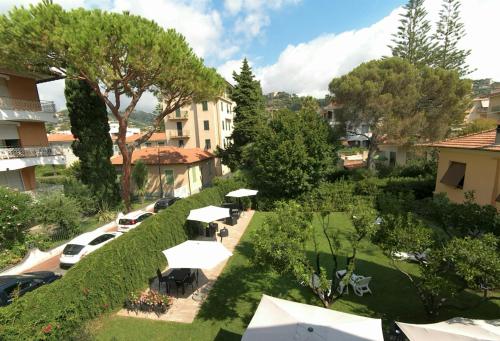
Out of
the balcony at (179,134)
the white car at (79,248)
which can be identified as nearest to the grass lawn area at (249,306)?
the white car at (79,248)

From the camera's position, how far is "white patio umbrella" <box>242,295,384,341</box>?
210 inches

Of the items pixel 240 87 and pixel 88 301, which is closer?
pixel 88 301

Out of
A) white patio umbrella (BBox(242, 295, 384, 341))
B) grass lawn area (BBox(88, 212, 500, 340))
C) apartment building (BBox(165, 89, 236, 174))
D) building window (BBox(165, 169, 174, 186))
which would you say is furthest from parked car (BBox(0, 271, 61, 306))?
apartment building (BBox(165, 89, 236, 174))

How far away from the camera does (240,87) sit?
3103 centimetres

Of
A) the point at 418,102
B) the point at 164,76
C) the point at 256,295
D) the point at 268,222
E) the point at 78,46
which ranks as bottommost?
the point at 256,295

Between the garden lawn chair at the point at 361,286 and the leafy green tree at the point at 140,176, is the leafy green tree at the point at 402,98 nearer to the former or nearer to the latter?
the garden lawn chair at the point at 361,286

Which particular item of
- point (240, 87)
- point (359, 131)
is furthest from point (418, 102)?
point (240, 87)

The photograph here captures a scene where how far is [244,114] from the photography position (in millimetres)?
30484

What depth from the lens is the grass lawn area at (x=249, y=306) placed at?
8320mm

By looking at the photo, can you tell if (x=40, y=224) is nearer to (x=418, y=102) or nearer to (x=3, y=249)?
(x=3, y=249)

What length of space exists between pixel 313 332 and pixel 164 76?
717 inches

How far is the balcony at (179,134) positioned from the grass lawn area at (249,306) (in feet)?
104

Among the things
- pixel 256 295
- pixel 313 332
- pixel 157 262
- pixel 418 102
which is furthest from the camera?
pixel 418 102

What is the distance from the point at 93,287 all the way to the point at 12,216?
28.3ft
